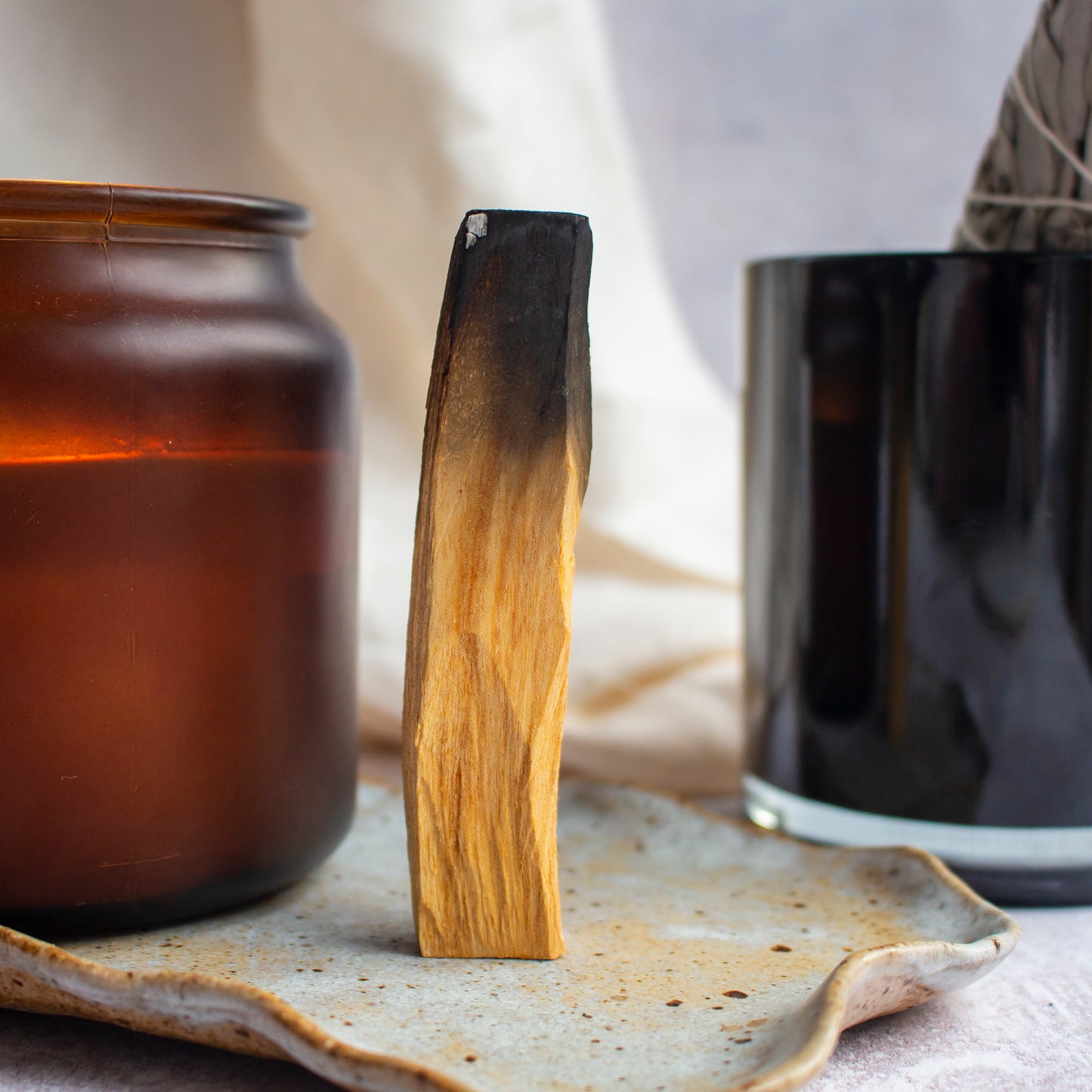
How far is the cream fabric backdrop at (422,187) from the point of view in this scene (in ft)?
2.66

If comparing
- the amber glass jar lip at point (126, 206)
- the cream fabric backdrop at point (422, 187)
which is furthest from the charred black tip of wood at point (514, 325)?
the cream fabric backdrop at point (422, 187)

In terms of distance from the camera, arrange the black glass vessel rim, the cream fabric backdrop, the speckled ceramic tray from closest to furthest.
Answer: the speckled ceramic tray
the black glass vessel rim
the cream fabric backdrop

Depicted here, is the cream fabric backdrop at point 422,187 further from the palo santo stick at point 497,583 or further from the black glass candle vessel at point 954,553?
the palo santo stick at point 497,583

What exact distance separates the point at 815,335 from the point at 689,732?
0.29 meters

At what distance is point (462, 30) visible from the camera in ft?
2.69

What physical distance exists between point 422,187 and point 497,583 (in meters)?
0.44

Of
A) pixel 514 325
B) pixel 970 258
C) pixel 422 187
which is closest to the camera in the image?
pixel 514 325

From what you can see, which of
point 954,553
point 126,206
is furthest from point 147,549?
point 954,553

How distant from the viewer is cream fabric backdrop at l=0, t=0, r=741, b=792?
81cm

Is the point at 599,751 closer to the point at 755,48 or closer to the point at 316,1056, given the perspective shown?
the point at 316,1056

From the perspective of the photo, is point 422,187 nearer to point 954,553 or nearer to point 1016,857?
point 954,553

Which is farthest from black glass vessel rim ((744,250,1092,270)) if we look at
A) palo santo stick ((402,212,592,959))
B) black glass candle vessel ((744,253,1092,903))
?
palo santo stick ((402,212,592,959))

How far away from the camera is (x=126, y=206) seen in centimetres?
49

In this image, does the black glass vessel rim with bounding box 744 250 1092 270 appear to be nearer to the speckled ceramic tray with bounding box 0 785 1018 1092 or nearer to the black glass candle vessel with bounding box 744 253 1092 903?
the black glass candle vessel with bounding box 744 253 1092 903
